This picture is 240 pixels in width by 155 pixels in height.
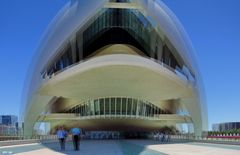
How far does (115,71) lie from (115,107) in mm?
9528

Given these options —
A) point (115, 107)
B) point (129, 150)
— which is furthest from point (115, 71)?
point (129, 150)

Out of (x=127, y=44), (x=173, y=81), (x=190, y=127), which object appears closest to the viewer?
(x=173, y=81)

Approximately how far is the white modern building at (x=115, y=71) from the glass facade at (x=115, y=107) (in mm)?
98

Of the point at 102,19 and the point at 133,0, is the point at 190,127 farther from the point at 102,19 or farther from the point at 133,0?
the point at 133,0

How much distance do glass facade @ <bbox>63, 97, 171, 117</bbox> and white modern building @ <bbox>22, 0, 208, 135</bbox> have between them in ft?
0.32

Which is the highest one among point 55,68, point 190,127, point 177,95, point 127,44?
point 127,44

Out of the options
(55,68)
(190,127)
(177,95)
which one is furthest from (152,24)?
(190,127)

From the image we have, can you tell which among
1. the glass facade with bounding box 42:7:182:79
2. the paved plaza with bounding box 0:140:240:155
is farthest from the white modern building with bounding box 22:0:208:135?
the paved plaza with bounding box 0:140:240:155

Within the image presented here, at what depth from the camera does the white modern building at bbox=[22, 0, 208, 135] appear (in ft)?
91.4

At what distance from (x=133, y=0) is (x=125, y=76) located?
5777 millimetres

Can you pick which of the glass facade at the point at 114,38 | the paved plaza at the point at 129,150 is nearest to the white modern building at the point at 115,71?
the glass facade at the point at 114,38

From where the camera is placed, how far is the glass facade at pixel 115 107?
3634 centimetres

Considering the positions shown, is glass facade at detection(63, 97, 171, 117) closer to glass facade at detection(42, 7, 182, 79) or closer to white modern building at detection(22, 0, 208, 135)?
white modern building at detection(22, 0, 208, 135)

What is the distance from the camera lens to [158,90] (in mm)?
32219
